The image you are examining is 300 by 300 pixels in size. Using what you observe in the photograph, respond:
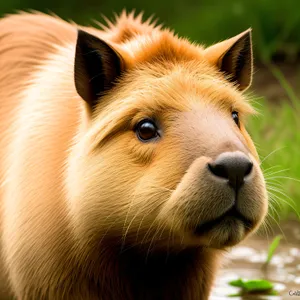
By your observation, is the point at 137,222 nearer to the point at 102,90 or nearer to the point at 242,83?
the point at 102,90

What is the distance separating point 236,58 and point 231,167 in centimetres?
95

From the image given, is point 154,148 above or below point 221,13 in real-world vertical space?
above

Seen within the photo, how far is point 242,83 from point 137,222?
3.44 feet

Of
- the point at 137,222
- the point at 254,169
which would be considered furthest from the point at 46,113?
the point at 254,169

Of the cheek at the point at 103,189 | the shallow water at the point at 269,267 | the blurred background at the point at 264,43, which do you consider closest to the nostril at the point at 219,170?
the cheek at the point at 103,189

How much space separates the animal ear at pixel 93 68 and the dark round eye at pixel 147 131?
331mm

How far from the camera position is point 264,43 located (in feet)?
33.9

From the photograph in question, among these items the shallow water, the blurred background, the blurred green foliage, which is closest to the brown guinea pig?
the shallow water

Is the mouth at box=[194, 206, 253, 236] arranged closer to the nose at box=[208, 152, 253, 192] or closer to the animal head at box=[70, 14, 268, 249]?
the animal head at box=[70, 14, 268, 249]

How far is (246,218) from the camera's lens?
12.6ft

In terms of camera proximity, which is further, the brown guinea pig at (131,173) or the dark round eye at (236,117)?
the dark round eye at (236,117)

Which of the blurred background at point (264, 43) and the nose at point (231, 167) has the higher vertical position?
the nose at point (231, 167)

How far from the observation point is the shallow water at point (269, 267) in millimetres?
5148

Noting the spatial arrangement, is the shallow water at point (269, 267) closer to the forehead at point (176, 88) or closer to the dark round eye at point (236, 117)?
the dark round eye at point (236, 117)
